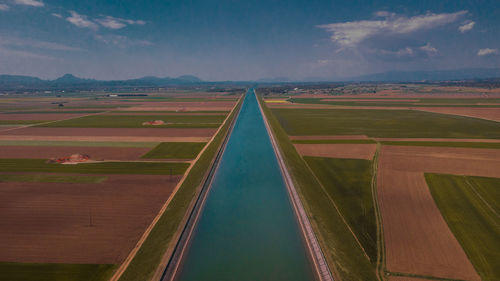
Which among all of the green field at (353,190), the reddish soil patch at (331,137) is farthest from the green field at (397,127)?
the green field at (353,190)

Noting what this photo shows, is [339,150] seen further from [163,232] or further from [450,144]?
[163,232]

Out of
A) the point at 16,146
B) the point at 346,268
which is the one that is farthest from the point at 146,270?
the point at 16,146

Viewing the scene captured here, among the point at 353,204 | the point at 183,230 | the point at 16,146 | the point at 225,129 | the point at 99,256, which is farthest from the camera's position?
the point at 225,129

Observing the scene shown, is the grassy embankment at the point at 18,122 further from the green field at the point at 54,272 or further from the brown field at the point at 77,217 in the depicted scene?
the green field at the point at 54,272

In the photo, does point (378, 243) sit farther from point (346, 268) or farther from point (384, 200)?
point (384, 200)

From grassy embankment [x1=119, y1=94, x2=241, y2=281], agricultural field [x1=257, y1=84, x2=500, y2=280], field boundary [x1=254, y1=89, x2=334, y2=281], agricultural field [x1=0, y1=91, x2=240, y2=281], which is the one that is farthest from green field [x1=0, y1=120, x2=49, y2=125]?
field boundary [x1=254, y1=89, x2=334, y2=281]
